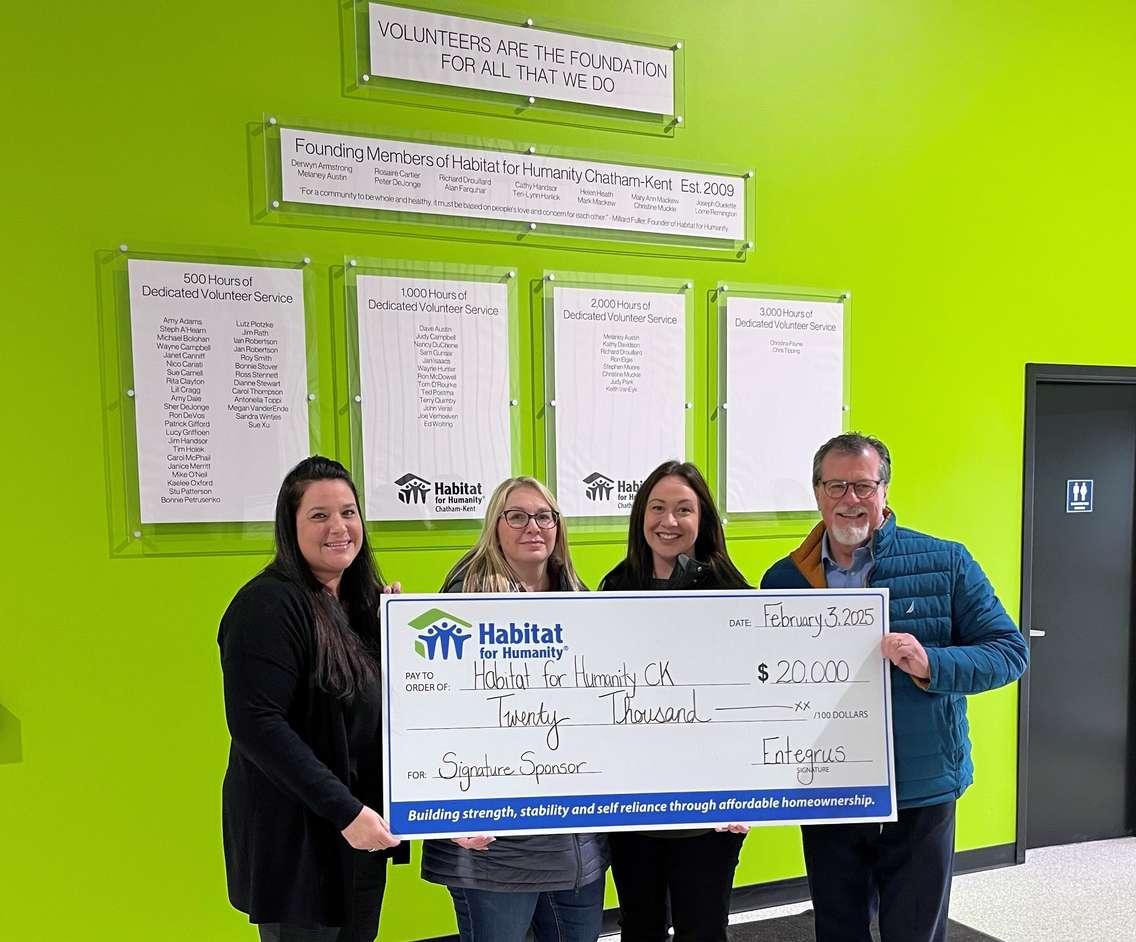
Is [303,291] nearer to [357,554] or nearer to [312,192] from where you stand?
[312,192]

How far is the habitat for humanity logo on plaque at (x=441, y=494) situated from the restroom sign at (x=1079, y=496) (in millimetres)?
2613

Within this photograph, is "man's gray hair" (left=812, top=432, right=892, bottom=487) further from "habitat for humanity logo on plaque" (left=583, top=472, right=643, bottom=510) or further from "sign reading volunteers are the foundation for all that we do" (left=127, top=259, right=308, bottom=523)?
"sign reading volunteers are the foundation for all that we do" (left=127, top=259, right=308, bottom=523)

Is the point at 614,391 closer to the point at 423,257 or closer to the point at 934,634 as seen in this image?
the point at 423,257

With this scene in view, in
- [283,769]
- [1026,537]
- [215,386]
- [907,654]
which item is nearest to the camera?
[283,769]

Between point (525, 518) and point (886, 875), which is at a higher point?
point (525, 518)

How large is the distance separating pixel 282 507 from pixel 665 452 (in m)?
1.62

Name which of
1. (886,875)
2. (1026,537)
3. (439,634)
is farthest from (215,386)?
(1026,537)

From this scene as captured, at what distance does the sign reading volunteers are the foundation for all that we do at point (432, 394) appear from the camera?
2805mm

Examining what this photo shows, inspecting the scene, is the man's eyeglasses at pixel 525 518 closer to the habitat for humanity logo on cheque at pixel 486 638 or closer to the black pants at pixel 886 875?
the habitat for humanity logo on cheque at pixel 486 638

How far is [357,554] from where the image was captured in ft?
6.35

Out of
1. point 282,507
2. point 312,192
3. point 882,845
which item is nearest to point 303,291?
point 312,192

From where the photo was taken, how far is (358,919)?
1888 mm

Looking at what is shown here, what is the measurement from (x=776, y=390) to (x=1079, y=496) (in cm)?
159

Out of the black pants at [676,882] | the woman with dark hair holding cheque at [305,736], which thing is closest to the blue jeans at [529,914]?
the black pants at [676,882]
